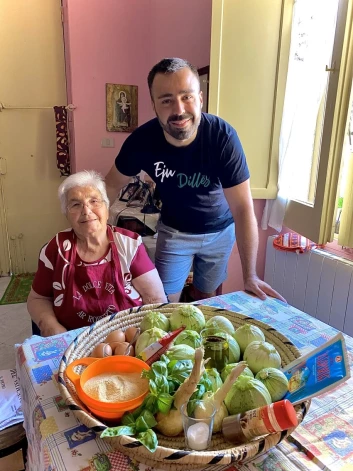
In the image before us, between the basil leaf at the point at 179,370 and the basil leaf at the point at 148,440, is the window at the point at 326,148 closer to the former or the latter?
the basil leaf at the point at 179,370

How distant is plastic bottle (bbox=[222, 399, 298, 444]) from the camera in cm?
58

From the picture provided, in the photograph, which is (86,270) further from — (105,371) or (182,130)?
(182,130)

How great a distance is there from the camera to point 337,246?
1825 millimetres

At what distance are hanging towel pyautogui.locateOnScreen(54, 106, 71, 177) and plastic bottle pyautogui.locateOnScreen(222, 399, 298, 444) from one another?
3014mm

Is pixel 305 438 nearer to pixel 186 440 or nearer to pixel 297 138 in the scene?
pixel 186 440

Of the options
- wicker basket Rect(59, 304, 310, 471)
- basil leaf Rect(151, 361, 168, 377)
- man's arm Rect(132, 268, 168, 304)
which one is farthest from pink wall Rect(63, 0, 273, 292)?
basil leaf Rect(151, 361, 168, 377)

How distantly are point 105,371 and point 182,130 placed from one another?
99cm

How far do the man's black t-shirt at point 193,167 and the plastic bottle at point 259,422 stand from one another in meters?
1.05

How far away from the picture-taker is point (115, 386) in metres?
0.72

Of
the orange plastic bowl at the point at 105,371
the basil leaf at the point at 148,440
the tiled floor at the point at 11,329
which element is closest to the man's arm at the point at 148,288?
the orange plastic bowl at the point at 105,371

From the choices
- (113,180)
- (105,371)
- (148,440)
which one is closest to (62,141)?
(113,180)

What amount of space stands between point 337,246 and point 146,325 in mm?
1283

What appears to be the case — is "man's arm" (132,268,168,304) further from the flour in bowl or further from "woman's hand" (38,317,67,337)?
the flour in bowl

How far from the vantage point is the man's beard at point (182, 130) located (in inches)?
55.1
